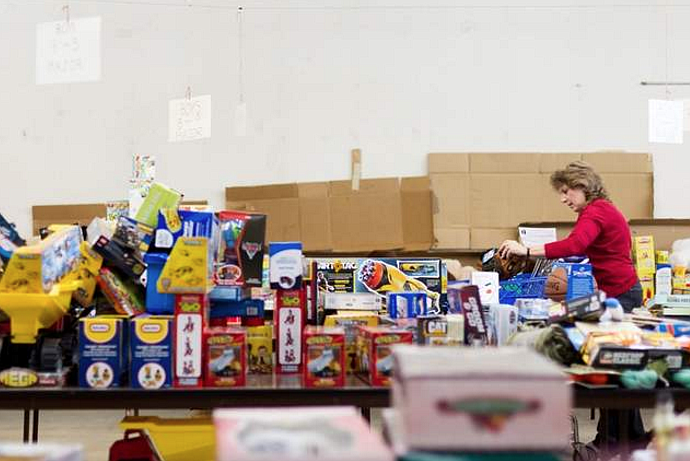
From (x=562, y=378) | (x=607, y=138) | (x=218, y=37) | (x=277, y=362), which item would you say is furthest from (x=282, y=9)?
(x=562, y=378)

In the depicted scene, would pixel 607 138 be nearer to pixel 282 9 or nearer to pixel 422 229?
pixel 422 229

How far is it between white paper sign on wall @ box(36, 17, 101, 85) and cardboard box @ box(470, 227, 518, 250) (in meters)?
3.08

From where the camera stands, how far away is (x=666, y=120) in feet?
19.1

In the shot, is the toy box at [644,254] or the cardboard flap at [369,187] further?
the cardboard flap at [369,187]

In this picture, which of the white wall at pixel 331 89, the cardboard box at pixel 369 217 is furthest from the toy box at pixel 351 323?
the white wall at pixel 331 89

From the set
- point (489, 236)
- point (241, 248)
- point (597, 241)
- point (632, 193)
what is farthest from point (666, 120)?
point (241, 248)

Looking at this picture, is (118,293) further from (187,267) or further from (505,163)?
(505,163)

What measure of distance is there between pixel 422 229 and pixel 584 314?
3.52 m

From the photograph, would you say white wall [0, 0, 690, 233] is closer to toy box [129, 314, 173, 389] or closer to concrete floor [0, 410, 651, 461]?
concrete floor [0, 410, 651, 461]

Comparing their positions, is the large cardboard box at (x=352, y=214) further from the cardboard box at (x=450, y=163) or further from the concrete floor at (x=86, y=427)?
the concrete floor at (x=86, y=427)

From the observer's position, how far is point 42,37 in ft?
17.4

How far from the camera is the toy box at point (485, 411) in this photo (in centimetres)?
131

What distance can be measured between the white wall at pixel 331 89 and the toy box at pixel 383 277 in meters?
2.47

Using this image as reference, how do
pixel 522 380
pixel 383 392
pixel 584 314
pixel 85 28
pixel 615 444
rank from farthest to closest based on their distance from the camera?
pixel 85 28 < pixel 615 444 < pixel 584 314 < pixel 383 392 < pixel 522 380
